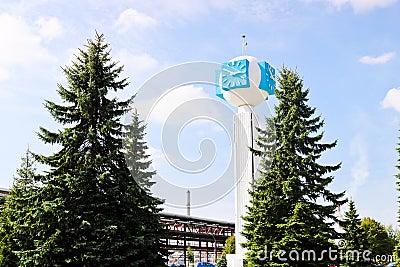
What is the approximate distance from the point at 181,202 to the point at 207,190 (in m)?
1.62

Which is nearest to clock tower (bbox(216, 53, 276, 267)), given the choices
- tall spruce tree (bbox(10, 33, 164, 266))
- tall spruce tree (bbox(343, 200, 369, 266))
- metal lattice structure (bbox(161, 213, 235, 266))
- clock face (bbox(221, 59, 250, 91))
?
clock face (bbox(221, 59, 250, 91))

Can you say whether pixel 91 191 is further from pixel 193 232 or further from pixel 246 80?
pixel 193 232

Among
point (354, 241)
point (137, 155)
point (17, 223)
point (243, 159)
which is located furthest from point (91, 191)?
point (354, 241)

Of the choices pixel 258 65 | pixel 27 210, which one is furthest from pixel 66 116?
pixel 258 65

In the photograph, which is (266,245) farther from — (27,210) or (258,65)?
(258,65)

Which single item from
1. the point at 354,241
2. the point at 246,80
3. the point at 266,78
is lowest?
the point at 354,241

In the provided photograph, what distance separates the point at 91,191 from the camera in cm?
1513

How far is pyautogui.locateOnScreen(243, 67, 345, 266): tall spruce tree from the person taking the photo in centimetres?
1808

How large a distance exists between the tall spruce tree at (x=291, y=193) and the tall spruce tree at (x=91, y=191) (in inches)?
187

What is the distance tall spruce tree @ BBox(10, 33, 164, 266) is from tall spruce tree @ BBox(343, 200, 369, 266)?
14.9m

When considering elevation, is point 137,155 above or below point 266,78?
below

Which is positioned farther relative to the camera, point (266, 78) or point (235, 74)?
point (266, 78)

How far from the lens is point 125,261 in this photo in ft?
49.2

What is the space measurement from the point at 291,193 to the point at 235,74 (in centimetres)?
1180
